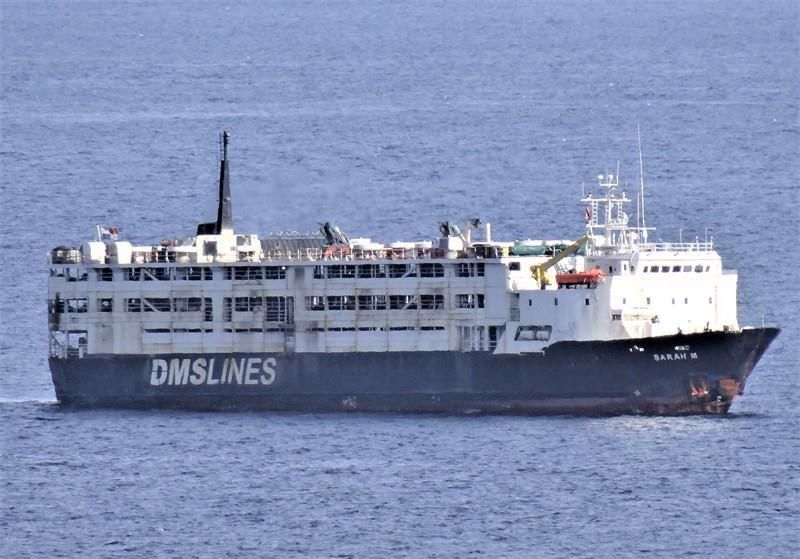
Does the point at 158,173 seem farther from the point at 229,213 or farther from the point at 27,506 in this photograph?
the point at 27,506

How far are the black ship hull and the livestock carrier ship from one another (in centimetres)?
5

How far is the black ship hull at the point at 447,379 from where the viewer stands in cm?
11106

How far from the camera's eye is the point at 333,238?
117m

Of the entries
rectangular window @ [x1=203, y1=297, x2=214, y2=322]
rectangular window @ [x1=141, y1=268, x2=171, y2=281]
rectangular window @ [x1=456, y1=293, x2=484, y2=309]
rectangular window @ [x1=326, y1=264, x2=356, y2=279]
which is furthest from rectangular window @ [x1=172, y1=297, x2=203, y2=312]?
rectangular window @ [x1=456, y1=293, x2=484, y2=309]

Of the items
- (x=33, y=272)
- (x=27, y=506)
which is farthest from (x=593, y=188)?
(x=27, y=506)

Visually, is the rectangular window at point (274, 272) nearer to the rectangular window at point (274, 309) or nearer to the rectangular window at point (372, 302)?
the rectangular window at point (274, 309)

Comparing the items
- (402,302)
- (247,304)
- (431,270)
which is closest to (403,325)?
(402,302)

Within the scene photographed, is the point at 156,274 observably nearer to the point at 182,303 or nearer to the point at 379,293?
the point at 182,303

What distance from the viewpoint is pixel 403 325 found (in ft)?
377

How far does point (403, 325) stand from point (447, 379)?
9.13 ft

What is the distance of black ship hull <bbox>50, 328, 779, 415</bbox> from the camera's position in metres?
111

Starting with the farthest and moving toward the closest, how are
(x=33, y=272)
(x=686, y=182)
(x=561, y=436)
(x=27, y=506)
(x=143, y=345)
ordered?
(x=686, y=182) → (x=33, y=272) → (x=143, y=345) → (x=561, y=436) → (x=27, y=506)

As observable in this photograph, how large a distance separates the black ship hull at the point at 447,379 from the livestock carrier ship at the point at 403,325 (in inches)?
2.1

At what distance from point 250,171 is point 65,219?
85.7 ft
